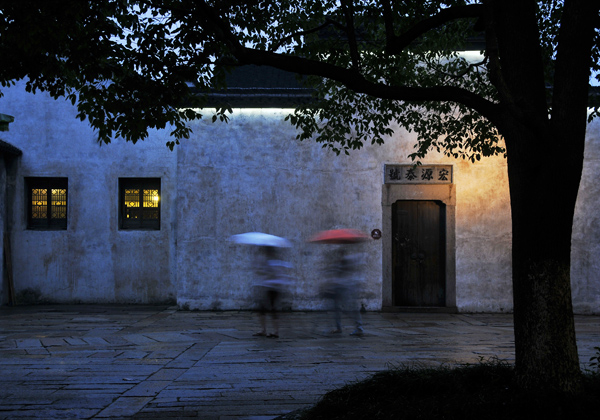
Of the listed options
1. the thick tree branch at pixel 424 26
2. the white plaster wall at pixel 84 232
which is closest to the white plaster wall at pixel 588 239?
the thick tree branch at pixel 424 26

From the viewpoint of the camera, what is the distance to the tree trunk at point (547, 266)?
14.2ft

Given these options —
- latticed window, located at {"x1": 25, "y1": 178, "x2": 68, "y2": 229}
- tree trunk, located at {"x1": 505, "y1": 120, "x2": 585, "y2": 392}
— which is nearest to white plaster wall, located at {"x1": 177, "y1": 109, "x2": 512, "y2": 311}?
latticed window, located at {"x1": 25, "y1": 178, "x2": 68, "y2": 229}

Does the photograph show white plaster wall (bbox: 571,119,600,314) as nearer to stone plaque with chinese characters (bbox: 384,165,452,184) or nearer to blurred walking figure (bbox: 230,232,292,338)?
stone plaque with chinese characters (bbox: 384,165,452,184)

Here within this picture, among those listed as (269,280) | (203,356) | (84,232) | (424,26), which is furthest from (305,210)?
(424,26)

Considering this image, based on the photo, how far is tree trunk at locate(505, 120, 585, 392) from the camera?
4.33 meters

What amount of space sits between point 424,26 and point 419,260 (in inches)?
345

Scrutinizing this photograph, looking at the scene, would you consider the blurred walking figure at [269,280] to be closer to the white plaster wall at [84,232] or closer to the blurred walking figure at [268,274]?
the blurred walking figure at [268,274]

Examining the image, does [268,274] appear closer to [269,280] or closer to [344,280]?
[269,280]

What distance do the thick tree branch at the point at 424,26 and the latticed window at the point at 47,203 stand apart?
12332 millimetres

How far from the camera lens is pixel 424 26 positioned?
5.17 metres

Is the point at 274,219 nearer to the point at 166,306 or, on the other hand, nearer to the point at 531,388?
the point at 166,306

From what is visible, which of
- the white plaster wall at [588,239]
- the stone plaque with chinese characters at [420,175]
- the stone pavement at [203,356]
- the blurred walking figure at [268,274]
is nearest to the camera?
the stone pavement at [203,356]

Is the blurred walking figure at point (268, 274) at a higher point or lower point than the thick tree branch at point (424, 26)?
lower

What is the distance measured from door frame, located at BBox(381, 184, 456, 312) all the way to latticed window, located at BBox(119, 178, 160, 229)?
6125 mm
